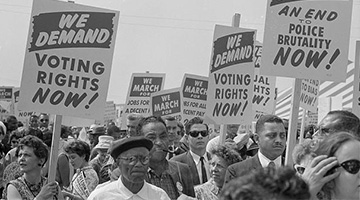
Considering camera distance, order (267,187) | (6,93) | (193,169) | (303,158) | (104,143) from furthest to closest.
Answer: (6,93) < (104,143) < (193,169) < (303,158) < (267,187)

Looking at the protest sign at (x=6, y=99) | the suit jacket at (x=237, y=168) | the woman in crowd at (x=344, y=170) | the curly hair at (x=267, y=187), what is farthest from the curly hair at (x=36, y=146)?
the protest sign at (x=6, y=99)

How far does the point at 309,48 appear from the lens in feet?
22.4

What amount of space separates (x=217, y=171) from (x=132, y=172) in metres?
1.37

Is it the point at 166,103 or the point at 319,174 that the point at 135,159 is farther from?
the point at 166,103

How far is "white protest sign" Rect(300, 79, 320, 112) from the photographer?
9.91 m

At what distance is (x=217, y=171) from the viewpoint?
6.18 meters

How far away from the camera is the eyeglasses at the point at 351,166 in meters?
3.11

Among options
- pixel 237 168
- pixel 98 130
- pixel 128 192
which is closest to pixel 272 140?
pixel 237 168

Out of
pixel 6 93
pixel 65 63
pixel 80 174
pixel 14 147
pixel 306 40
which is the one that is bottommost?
pixel 80 174

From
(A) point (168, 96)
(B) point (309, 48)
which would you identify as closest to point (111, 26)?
(B) point (309, 48)

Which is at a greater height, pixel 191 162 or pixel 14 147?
pixel 191 162

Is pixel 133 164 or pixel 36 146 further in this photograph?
pixel 36 146

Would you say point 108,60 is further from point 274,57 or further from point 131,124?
point 131,124

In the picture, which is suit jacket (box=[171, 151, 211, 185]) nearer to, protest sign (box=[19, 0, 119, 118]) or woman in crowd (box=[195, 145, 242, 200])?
woman in crowd (box=[195, 145, 242, 200])
